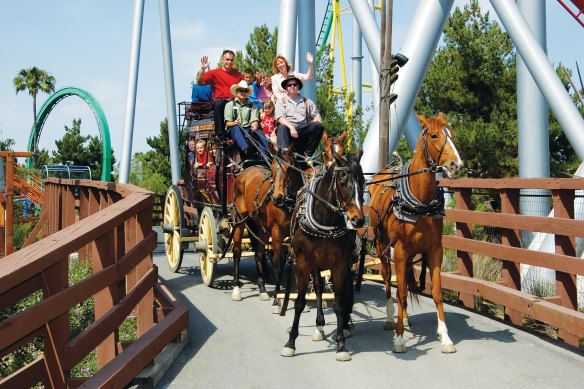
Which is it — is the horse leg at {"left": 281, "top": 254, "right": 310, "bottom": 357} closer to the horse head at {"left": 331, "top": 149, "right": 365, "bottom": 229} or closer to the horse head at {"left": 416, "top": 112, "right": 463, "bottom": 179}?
the horse head at {"left": 331, "top": 149, "right": 365, "bottom": 229}

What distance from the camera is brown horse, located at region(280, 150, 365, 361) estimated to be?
6.02 meters

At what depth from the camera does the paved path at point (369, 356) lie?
5.50 meters

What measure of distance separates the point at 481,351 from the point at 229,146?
221 inches

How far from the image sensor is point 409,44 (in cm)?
1326

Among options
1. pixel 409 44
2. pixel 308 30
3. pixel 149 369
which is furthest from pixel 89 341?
pixel 308 30

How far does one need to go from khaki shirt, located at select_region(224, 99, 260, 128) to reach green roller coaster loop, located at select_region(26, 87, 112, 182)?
32.8m

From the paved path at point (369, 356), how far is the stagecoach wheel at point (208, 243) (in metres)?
1.48

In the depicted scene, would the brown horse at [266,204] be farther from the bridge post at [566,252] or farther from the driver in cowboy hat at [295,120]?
the bridge post at [566,252]

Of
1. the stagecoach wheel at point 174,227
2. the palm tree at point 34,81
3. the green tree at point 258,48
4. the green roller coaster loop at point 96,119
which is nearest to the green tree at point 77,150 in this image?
the green roller coaster loop at point 96,119

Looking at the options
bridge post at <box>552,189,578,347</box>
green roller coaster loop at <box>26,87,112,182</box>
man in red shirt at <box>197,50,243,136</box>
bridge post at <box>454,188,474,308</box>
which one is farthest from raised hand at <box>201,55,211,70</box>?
green roller coaster loop at <box>26,87,112,182</box>

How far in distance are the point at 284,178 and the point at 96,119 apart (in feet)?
129

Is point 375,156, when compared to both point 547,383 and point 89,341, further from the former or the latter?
point 89,341

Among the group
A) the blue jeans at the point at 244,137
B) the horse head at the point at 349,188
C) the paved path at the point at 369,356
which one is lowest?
the paved path at the point at 369,356

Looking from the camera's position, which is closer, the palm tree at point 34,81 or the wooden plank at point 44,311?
the wooden plank at point 44,311
